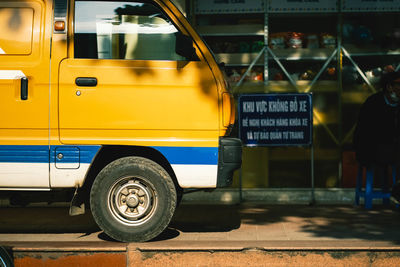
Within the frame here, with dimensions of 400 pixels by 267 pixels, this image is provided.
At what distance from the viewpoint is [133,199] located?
6.17 meters

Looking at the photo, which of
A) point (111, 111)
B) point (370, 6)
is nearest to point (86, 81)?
point (111, 111)

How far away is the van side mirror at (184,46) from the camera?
5.99 meters

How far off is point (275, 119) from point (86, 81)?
321 cm

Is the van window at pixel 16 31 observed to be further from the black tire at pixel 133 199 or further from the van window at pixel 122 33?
the black tire at pixel 133 199

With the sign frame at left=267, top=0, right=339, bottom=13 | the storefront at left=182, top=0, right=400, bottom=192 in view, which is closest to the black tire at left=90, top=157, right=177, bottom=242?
the storefront at left=182, top=0, right=400, bottom=192

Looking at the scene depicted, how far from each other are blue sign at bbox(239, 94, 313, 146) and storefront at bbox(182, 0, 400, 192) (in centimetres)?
67

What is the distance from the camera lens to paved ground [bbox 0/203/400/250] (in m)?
5.89

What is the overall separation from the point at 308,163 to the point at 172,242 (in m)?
3.70

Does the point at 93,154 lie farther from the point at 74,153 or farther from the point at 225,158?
the point at 225,158

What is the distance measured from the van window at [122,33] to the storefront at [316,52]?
2945 millimetres

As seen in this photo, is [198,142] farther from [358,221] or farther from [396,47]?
[396,47]

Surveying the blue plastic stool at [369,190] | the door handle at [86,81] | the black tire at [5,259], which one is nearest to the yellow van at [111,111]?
the door handle at [86,81]

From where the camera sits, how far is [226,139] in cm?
618

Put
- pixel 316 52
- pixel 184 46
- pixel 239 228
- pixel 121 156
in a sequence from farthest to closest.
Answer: pixel 316 52
pixel 239 228
pixel 121 156
pixel 184 46
